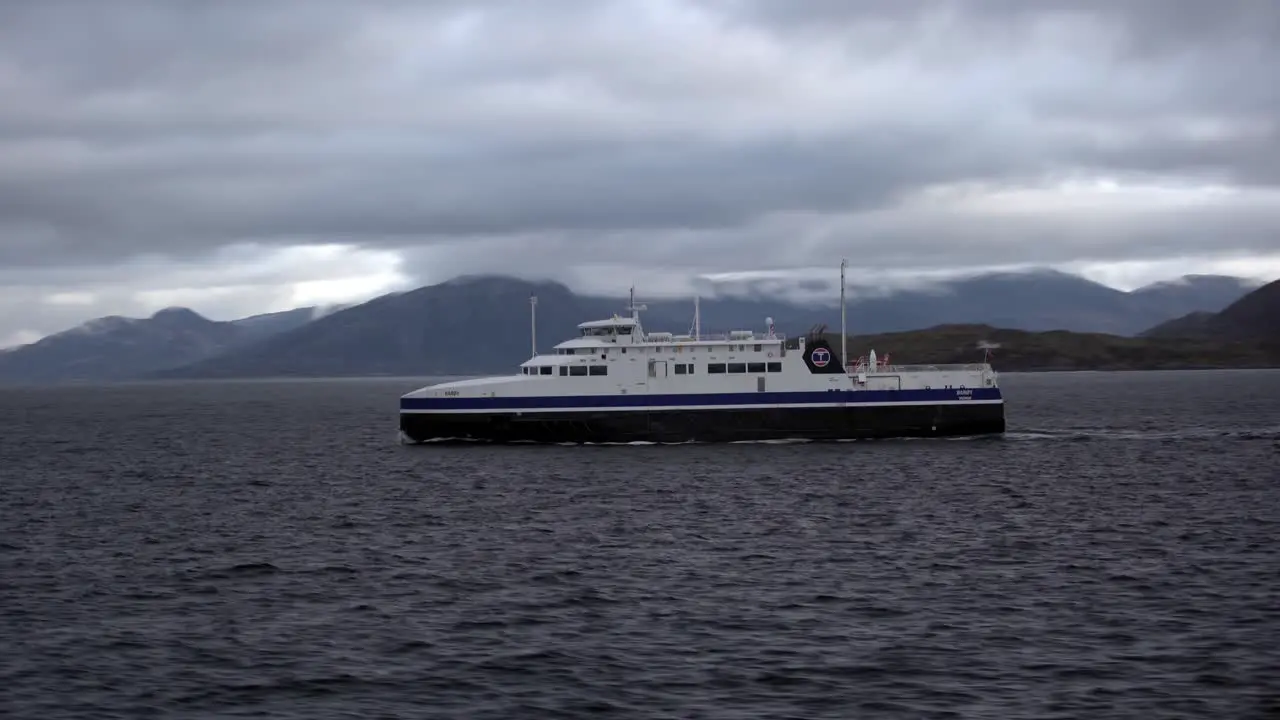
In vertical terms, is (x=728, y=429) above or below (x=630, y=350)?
below

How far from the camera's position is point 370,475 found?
2303 inches

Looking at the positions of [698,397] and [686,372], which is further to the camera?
[686,372]

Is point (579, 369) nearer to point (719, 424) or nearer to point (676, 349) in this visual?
point (676, 349)

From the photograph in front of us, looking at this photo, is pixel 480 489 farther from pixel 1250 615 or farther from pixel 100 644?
pixel 1250 615

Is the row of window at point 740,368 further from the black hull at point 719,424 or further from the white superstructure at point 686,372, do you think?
the black hull at point 719,424

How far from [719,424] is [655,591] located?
3659 cm

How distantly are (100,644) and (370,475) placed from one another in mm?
33843

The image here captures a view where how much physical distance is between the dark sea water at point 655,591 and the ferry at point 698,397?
664 cm

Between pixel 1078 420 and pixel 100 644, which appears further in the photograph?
pixel 1078 420

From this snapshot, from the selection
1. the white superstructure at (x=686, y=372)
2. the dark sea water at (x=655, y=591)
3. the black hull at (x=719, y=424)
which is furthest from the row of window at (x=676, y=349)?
the dark sea water at (x=655, y=591)

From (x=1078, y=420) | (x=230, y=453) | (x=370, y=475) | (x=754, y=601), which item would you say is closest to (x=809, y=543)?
(x=754, y=601)

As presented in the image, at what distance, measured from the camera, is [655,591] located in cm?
2906

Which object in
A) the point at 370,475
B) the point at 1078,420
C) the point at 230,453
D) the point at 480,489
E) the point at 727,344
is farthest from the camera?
the point at 1078,420

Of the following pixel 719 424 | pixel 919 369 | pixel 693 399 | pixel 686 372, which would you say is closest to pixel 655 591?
pixel 693 399
